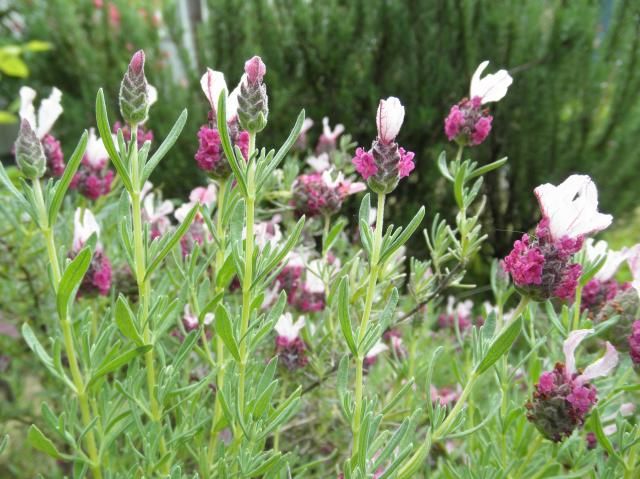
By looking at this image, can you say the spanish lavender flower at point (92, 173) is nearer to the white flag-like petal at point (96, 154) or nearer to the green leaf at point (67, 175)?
the white flag-like petal at point (96, 154)

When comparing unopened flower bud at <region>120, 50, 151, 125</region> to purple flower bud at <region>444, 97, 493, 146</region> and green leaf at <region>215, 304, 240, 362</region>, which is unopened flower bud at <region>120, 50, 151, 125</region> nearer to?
green leaf at <region>215, 304, 240, 362</region>

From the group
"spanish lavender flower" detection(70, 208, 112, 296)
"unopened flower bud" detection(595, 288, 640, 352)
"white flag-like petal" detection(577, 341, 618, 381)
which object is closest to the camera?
"white flag-like petal" detection(577, 341, 618, 381)

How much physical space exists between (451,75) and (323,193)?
1.59 metres

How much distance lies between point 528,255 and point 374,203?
4.72ft

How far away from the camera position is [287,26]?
2625mm

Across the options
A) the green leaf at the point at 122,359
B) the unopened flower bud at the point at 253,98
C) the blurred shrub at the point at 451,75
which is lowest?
the blurred shrub at the point at 451,75

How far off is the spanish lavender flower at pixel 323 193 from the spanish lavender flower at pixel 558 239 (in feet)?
1.27

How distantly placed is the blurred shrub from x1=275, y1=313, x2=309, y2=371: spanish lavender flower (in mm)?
1549

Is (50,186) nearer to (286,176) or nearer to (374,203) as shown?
(286,176)

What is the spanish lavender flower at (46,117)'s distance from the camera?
867mm

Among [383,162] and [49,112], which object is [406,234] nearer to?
[383,162]

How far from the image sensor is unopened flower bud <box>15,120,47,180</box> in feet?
2.22

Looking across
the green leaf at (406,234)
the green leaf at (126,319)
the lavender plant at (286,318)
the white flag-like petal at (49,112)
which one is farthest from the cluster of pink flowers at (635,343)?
the white flag-like petal at (49,112)

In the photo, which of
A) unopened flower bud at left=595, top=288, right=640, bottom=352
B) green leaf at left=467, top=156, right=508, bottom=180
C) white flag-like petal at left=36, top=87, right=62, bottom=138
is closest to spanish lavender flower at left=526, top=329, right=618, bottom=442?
unopened flower bud at left=595, top=288, right=640, bottom=352
